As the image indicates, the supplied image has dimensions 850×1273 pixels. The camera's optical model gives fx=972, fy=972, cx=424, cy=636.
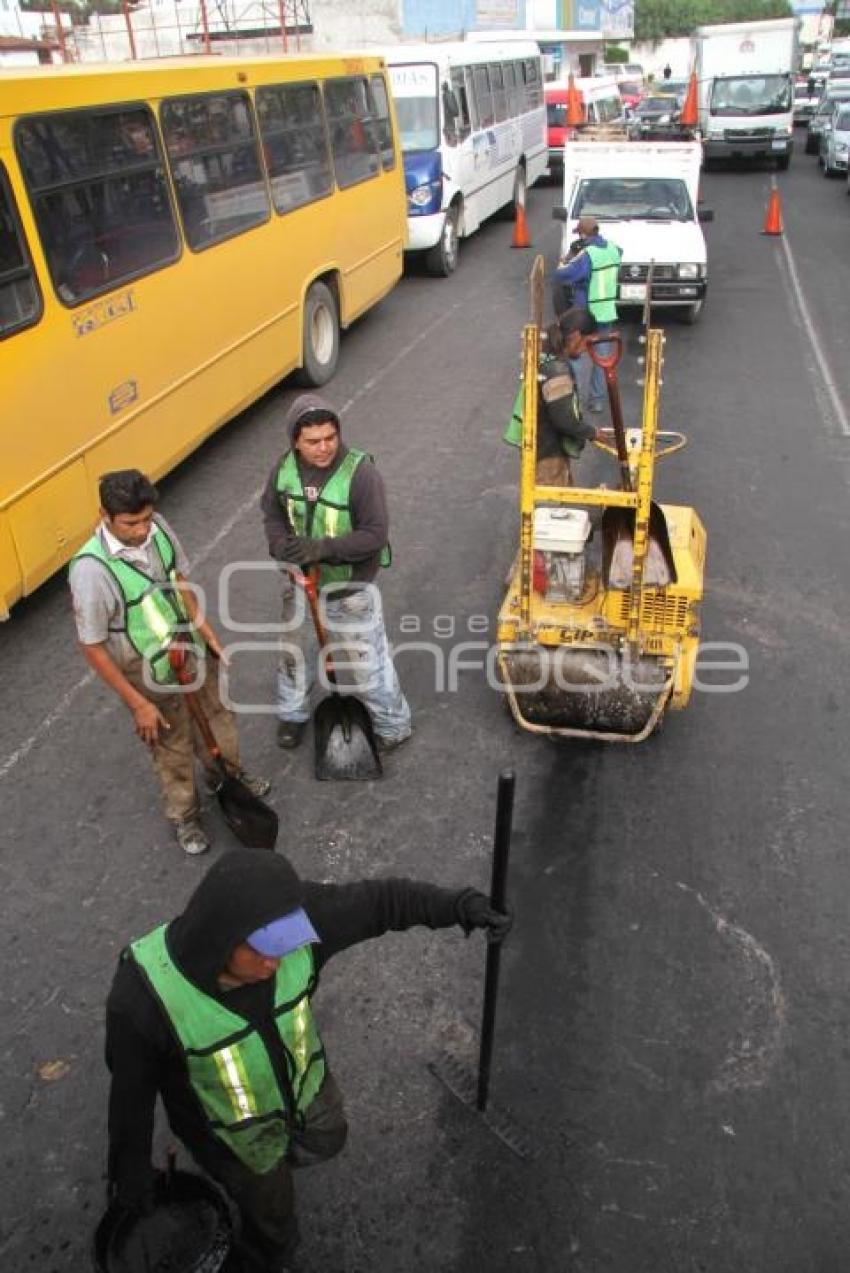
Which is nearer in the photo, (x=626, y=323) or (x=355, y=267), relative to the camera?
(x=355, y=267)

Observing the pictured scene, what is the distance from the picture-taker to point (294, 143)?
9.34 metres

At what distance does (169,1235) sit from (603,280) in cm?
799

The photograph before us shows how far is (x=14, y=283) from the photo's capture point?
5629 mm

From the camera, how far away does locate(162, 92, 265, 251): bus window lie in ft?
24.4

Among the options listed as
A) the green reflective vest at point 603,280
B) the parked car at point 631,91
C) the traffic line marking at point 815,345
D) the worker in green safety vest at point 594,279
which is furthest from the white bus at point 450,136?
the parked car at point 631,91

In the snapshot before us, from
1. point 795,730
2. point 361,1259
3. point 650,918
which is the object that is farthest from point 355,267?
point 361,1259

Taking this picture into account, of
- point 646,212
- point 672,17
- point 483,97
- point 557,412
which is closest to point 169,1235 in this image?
point 557,412

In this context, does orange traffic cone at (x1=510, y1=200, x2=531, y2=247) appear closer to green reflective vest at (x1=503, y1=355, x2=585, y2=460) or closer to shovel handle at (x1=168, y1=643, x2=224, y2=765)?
green reflective vest at (x1=503, y1=355, x2=585, y2=460)

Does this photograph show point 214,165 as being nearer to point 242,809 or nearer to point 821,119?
point 242,809

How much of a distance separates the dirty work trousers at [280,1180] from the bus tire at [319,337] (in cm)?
855

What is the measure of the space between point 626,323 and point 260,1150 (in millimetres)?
11085

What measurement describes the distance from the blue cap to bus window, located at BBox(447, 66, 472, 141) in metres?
14.3

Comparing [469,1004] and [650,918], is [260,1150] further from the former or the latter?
[650,918]

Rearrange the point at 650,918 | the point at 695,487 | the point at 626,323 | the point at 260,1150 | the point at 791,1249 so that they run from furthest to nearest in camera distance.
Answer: the point at 626,323 < the point at 695,487 < the point at 650,918 < the point at 791,1249 < the point at 260,1150
